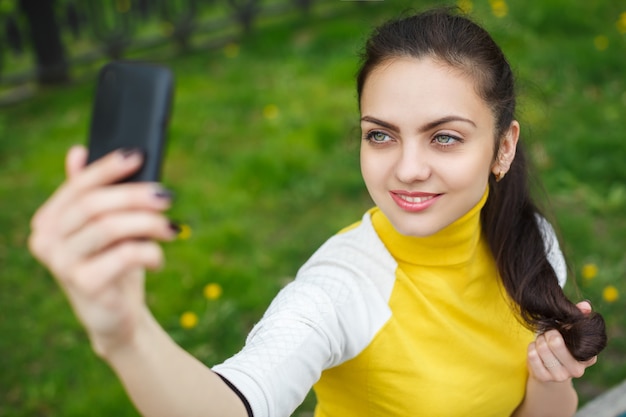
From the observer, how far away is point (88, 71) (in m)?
6.00

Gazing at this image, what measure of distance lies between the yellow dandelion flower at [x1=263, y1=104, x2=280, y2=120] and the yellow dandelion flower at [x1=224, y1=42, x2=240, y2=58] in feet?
3.72

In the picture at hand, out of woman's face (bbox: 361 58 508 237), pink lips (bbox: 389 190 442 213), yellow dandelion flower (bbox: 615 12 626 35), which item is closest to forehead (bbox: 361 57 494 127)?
woman's face (bbox: 361 58 508 237)

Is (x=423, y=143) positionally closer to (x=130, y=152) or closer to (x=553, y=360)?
(x=553, y=360)

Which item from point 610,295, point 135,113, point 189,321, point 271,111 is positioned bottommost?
point 189,321

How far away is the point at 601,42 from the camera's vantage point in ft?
17.1

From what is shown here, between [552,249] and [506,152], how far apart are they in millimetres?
380

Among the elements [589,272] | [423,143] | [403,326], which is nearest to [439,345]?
[403,326]

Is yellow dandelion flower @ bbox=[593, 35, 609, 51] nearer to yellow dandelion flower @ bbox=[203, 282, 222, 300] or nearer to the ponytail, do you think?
yellow dandelion flower @ bbox=[203, 282, 222, 300]

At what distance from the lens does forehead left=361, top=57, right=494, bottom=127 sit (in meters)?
1.60

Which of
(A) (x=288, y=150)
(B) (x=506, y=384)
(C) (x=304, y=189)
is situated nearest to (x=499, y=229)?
(B) (x=506, y=384)

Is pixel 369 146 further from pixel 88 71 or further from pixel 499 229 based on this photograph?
pixel 88 71

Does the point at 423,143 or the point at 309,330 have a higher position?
the point at 423,143

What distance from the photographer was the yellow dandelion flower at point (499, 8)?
5707 millimetres

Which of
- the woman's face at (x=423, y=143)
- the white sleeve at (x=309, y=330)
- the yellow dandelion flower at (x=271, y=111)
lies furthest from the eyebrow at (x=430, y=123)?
the yellow dandelion flower at (x=271, y=111)
